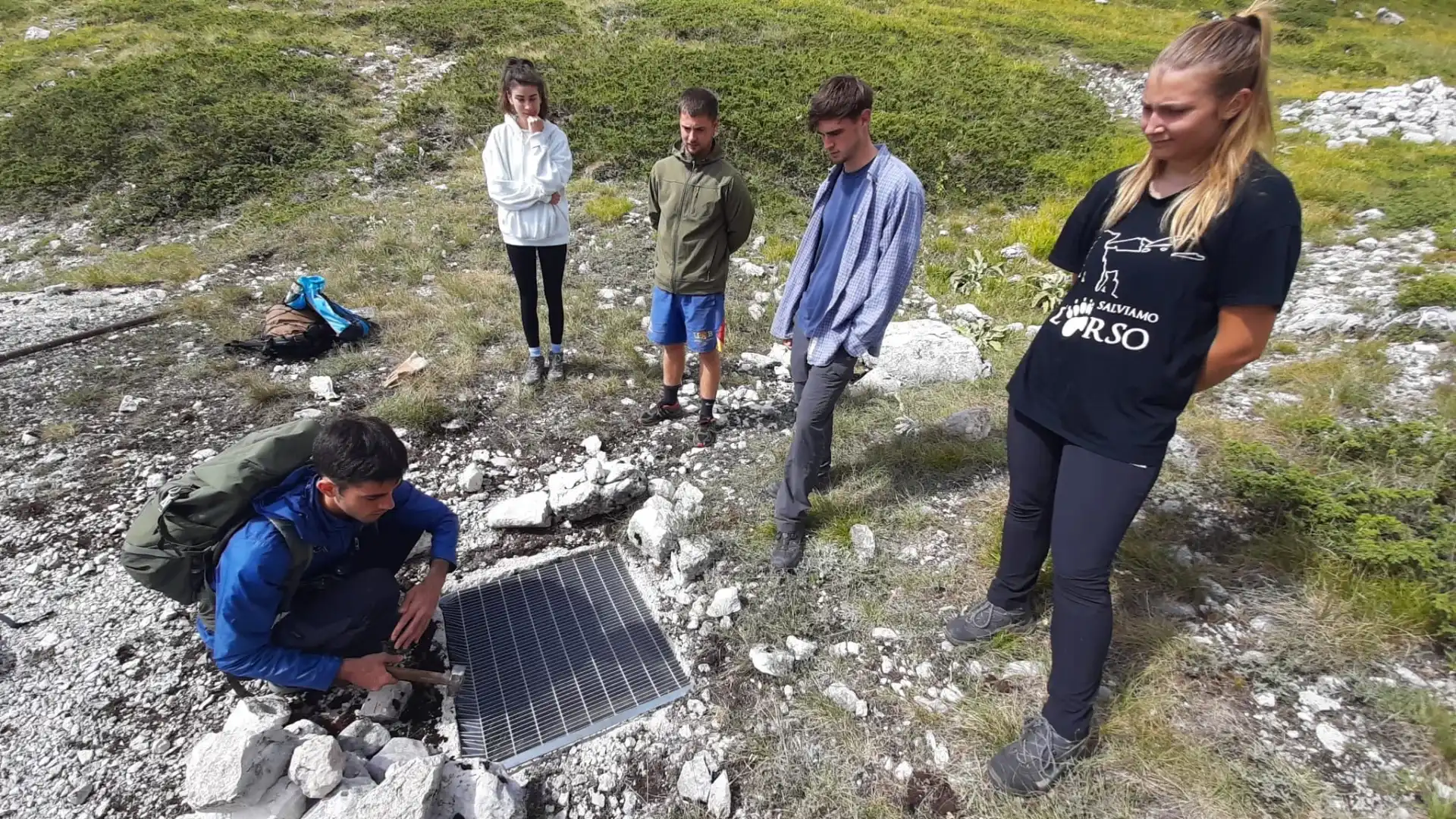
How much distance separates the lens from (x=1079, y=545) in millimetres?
2045

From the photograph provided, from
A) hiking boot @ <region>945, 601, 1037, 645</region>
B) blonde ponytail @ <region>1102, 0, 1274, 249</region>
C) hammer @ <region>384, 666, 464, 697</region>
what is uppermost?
blonde ponytail @ <region>1102, 0, 1274, 249</region>

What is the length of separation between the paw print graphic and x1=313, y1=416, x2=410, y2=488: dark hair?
2193 mm

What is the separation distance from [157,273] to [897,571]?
7.72 meters

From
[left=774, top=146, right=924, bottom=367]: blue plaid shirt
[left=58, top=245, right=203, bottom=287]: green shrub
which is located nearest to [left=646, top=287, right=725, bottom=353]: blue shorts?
[left=774, top=146, right=924, bottom=367]: blue plaid shirt

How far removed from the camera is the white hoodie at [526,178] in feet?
14.1

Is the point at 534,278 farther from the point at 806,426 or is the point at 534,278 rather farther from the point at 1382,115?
the point at 1382,115

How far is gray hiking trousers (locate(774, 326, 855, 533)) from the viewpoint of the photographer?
301 cm

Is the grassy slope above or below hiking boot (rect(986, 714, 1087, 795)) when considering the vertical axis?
above

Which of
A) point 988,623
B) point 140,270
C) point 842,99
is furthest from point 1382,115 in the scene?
point 140,270

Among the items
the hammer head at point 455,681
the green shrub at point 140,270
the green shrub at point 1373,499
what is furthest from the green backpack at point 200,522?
the green shrub at point 140,270

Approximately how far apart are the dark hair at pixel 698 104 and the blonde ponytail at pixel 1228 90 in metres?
2.24

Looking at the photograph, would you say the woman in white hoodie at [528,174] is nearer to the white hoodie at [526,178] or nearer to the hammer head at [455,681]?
the white hoodie at [526,178]

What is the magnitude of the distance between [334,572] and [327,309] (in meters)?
3.56

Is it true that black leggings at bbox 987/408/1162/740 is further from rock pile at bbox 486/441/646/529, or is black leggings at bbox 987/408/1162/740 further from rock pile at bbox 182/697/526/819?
rock pile at bbox 486/441/646/529
